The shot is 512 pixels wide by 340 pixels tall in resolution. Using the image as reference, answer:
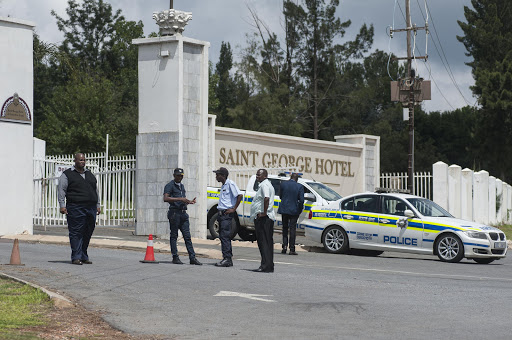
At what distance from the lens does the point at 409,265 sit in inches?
703

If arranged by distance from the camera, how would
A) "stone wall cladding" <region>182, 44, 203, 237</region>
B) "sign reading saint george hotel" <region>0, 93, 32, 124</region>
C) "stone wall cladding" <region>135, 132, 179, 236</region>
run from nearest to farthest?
"sign reading saint george hotel" <region>0, 93, 32, 124</region> → "stone wall cladding" <region>135, 132, 179, 236</region> → "stone wall cladding" <region>182, 44, 203, 237</region>

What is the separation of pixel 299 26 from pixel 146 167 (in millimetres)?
39264

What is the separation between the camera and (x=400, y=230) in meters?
19.6

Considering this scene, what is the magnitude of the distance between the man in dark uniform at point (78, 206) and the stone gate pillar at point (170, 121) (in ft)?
25.1

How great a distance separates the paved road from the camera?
941 cm

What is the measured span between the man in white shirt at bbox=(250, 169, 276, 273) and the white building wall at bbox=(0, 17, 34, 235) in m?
8.72

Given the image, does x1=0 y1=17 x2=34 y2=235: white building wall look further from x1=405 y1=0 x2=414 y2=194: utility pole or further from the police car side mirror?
x1=405 y1=0 x2=414 y2=194: utility pole

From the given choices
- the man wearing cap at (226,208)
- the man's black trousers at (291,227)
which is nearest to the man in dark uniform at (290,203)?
the man's black trousers at (291,227)

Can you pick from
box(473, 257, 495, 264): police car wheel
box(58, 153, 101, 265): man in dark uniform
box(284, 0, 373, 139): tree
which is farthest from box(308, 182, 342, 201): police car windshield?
box(284, 0, 373, 139): tree

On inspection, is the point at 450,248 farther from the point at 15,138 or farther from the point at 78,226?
the point at 15,138

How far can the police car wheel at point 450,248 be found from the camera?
62.1ft

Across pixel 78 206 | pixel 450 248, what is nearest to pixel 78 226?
pixel 78 206

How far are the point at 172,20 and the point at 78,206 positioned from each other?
30.9 ft

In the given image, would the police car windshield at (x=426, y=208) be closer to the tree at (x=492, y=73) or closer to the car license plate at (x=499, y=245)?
the car license plate at (x=499, y=245)
